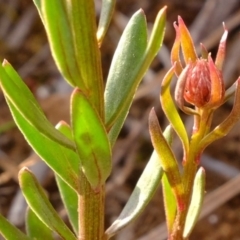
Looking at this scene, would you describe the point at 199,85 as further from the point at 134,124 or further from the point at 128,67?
the point at 134,124

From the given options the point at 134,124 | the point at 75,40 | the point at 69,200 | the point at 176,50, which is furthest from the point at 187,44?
the point at 134,124

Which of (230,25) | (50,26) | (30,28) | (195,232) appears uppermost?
(50,26)

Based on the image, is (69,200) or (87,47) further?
(69,200)

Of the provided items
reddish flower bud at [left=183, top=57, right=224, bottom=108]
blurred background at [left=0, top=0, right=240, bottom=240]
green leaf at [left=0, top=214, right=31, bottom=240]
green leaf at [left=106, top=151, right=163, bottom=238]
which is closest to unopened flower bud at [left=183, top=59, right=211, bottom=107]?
reddish flower bud at [left=183, top=57, right=224, bottom=108]

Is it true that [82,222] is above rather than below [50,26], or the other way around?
below

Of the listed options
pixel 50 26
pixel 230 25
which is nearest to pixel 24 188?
pixel 50 26

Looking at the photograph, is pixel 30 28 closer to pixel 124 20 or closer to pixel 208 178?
pixel 124 20

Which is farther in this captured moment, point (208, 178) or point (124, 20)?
point (124, 20)
